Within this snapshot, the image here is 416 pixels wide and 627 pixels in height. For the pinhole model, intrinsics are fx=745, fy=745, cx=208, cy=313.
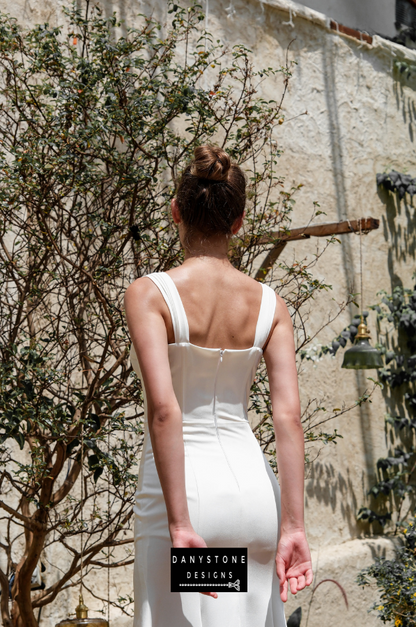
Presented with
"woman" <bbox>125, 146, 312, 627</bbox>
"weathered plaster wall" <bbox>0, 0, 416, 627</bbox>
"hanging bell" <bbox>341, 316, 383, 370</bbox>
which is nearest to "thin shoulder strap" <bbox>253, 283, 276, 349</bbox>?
"woman" <bbox>125, 146, 312, 627</bbox>

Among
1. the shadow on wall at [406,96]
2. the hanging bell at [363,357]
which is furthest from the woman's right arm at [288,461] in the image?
the shadow on wall at [406,96]

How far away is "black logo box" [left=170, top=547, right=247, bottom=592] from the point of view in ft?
5.03

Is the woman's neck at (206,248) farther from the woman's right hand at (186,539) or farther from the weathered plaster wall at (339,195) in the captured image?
the weathered plaster wall at (339,195)

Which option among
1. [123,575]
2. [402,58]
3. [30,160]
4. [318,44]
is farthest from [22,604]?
[402,58]

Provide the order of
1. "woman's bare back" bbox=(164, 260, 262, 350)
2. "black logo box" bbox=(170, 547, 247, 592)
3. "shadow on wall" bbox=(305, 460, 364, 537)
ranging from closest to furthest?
"black logo box" bbox=(170, 547, 247, 592)
"woman's bare back" bbox=(164, 260, 262, 350)
"shadow on wall" bbox=(305, 460, 364, 537)

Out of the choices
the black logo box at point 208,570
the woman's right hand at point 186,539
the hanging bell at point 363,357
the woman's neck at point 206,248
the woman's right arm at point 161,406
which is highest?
the hanging bell at point 363,357

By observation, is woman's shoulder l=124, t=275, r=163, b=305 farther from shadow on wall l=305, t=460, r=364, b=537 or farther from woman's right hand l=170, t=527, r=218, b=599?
shadow on wall l=305, t=460, r=364, b=537

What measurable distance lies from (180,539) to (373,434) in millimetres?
4909

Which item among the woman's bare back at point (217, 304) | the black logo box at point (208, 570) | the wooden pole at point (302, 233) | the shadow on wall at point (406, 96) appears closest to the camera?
the black logo box at point (208, 570)

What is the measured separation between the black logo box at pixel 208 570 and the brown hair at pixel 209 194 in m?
0.78

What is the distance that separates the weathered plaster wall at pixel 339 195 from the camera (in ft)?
18.9

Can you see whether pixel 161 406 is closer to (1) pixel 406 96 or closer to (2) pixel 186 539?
(2) pixel 186 539

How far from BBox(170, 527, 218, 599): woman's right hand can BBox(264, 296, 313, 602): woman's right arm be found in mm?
243

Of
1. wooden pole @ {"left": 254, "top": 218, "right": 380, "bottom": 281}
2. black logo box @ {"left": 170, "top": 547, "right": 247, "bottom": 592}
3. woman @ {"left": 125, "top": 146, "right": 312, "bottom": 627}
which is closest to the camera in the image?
black logo box @ {"left": 170, "top": 547, "right": 247, "bottom": 592}
